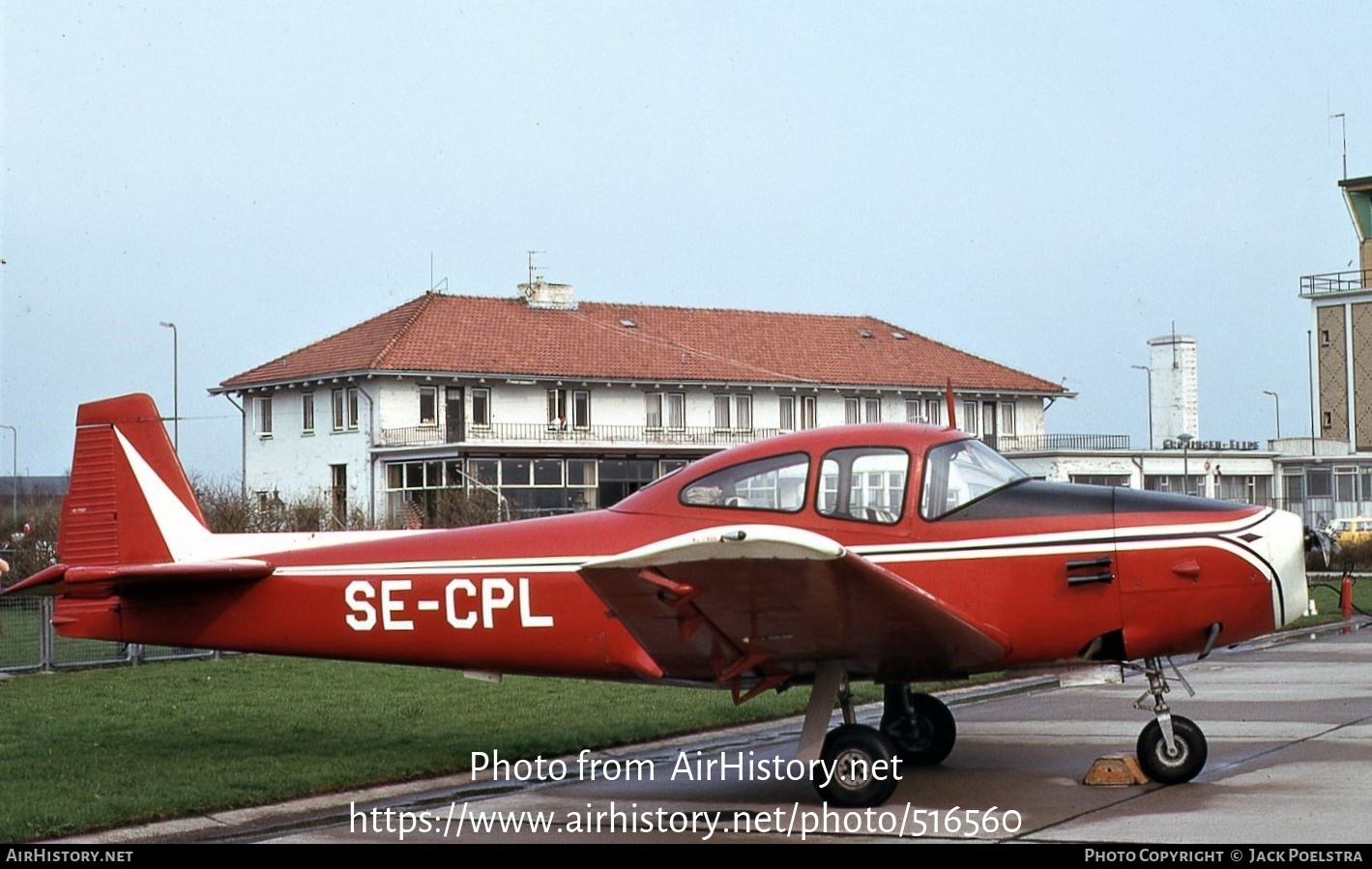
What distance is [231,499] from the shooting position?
33.7m

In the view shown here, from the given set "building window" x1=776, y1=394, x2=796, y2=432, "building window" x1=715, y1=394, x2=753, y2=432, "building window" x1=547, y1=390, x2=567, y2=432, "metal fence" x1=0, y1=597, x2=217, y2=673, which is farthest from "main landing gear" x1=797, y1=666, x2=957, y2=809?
"building window" x1=776, y1=394, x2=796, y2=432

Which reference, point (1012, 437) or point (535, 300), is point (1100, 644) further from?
point (1012, 437)

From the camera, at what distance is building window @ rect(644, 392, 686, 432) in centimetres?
5869

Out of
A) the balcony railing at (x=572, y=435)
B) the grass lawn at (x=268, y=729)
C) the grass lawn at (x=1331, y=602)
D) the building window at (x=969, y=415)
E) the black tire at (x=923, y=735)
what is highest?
the building window at (x=969, y=415)

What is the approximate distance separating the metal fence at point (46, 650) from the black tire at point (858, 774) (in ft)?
41.6

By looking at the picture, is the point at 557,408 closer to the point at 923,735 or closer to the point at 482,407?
the point at 482,407

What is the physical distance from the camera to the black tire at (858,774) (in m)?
9.89

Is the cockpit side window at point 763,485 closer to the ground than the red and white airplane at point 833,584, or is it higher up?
higher up

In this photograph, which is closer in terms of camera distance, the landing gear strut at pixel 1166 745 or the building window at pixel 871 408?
the landing gear strut at pixel 1166 745

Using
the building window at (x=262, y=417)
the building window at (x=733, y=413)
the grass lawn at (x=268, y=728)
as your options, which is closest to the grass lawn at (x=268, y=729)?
the grass lawn at (x=268, y=728)

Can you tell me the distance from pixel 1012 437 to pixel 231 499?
39.9 m

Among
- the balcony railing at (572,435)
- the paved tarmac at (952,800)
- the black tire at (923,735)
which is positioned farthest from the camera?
the balcony railing at (572,435)

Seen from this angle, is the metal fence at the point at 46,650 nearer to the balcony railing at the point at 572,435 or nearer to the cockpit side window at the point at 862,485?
the cockpit side window at the point at 862,485

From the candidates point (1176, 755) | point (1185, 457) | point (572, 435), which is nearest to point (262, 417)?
point (572, 435)
